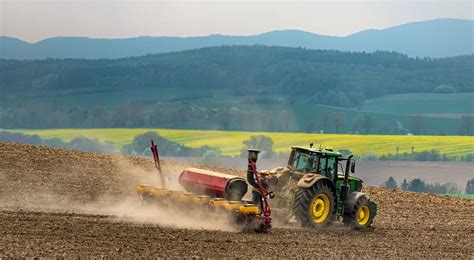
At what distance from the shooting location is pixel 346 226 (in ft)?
73.5

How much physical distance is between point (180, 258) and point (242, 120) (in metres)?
102

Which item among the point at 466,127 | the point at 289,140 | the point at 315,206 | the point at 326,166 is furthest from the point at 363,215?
the point at 466,127

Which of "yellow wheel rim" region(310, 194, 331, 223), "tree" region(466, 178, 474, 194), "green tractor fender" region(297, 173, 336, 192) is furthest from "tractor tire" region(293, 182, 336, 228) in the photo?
"tree" region(466, 178, 474, 194)

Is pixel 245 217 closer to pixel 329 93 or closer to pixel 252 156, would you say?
pixel 252 156

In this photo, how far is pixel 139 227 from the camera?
1938 centimetres

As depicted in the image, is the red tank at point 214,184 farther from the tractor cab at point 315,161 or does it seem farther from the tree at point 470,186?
the tree at point 470,186

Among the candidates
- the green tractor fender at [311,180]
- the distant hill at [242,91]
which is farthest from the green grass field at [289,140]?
the green tractor fender at [311,180]

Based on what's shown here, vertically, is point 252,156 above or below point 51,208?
above

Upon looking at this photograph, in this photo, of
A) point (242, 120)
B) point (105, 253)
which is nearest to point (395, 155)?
point (242, 120)

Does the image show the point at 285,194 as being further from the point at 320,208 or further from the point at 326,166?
the point at 326,166

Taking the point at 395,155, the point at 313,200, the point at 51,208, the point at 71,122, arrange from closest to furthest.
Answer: the point at 313,200 < the point at 51,208 < the point at 395,155 < the point at 71,122

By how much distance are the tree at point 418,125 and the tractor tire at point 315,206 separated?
97.1 m

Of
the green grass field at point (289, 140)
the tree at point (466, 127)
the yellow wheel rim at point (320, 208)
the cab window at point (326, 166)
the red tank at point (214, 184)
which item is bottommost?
the green grass field at point (289, 140)

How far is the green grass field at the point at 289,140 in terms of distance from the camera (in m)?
90.2
